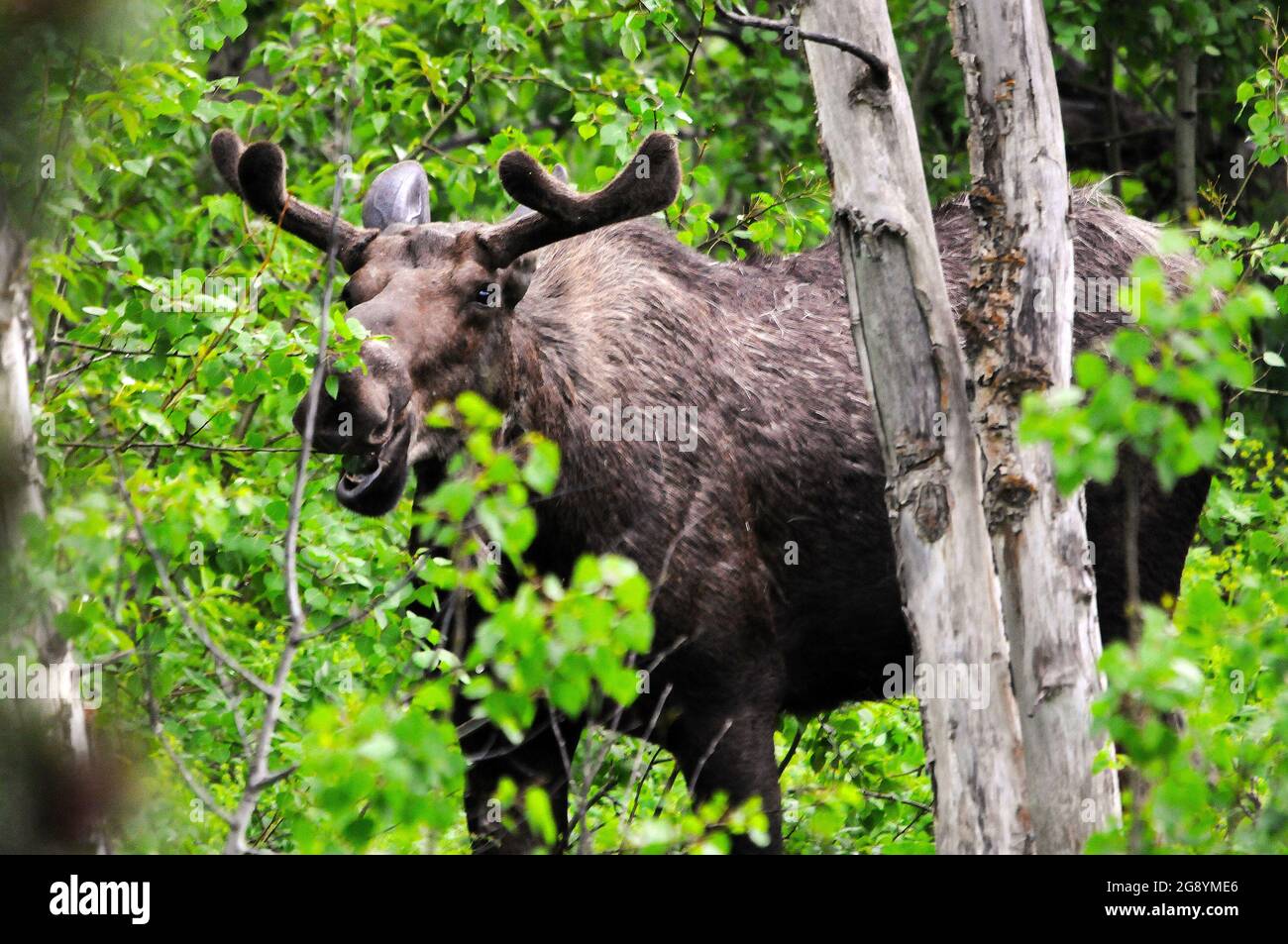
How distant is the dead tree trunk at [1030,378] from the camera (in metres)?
4.69

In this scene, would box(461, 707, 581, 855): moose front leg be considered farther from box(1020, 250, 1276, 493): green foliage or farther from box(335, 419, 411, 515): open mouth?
box(1020, 250, 1276, 493): green foliage

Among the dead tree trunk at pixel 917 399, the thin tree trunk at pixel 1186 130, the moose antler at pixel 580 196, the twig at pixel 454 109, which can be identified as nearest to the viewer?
the dead tree trunk at pixel 917 399

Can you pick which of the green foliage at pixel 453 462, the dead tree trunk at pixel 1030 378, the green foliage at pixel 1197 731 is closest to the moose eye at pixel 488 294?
the green foliage at pixel 453 462

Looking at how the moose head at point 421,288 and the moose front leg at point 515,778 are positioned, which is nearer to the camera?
the moose head at point 421,288

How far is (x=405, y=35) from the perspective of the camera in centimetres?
831

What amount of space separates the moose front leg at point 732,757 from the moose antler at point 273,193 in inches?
75.3

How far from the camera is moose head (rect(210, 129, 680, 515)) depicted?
5457mm

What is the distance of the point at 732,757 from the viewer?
5.97 m

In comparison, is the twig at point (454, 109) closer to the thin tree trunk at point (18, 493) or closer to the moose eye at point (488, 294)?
A: the moose eye at point (488, 294)

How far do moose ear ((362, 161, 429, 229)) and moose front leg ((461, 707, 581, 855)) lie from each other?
1747 millimetres

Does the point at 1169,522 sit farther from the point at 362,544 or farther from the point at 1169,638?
the point at 1169,638

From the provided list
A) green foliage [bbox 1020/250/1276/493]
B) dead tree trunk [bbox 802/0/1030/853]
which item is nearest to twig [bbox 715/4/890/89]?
dead tree trunk [bbox 802/0/1030/853]

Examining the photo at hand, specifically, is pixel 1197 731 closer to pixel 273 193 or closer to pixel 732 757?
pixel 732 757
